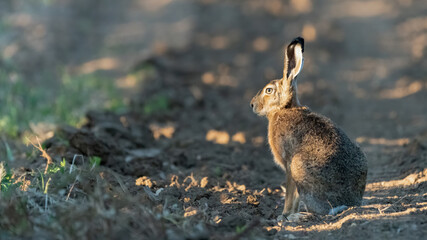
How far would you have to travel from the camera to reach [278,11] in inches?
688

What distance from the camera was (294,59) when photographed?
19.6ft

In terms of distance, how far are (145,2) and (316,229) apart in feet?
60.0

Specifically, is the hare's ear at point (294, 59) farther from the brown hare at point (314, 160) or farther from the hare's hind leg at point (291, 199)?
the hare's hind leg at point (291, 199)

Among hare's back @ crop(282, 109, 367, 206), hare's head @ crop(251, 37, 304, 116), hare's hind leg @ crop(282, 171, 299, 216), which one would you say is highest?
hare's head @ crop(251, 37, 304, 116)

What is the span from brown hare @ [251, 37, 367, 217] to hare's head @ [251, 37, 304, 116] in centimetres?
1

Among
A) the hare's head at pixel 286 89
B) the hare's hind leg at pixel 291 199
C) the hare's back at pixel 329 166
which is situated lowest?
the hare's hind leg at pixel 291 199

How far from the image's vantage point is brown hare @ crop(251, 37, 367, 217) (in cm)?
528

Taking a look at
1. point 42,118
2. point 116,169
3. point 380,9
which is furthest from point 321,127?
point 380,9

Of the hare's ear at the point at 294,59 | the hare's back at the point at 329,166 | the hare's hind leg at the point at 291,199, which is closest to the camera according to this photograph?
the hare's back at the point at 329,166

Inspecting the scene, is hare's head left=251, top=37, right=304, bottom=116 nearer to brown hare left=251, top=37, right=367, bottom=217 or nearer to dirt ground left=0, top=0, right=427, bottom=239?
brown hare left=251, top=37, right=367, bottom=217

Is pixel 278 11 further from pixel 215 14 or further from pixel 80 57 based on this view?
pixel 80 57

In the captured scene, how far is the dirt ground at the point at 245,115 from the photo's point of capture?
5.00 metres

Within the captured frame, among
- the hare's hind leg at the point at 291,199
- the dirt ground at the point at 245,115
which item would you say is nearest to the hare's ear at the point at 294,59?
the hare's hind leg at the point at 291,199

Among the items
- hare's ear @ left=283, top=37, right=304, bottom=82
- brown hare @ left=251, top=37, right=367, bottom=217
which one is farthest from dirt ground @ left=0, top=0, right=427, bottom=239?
hare's ear @ left=283, top=37, right=304, bottom=82
